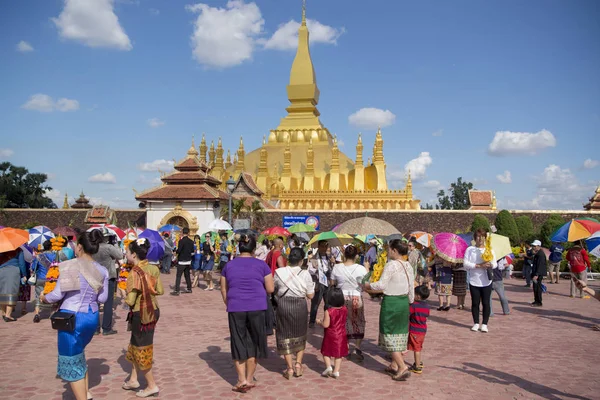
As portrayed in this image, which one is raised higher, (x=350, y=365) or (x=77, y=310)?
(x=77, y=310)

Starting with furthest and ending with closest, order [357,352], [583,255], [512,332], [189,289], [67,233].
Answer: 1. [67,233]
2. [189,289]
3. [583,255]
4. [512,332]
5. [357,352]

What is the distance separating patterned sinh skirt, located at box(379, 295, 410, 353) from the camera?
668cm

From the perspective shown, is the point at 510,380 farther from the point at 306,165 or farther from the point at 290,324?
the point at 306,165

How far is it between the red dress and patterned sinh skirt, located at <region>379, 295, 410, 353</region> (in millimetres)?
553

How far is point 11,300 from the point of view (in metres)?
10.1

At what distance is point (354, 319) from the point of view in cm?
752

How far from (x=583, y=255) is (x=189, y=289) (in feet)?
35.1

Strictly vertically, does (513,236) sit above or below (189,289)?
above

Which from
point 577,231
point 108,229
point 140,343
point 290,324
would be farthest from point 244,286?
point 577,231

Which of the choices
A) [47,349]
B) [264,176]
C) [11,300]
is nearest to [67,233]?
[11,300]

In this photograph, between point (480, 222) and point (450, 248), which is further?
point (480, 222)

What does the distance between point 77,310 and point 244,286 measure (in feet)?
6.20

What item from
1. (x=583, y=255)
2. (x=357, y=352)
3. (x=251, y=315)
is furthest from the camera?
(x=583, y=255)

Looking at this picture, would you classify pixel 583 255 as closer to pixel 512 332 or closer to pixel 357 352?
pixel 512 332
